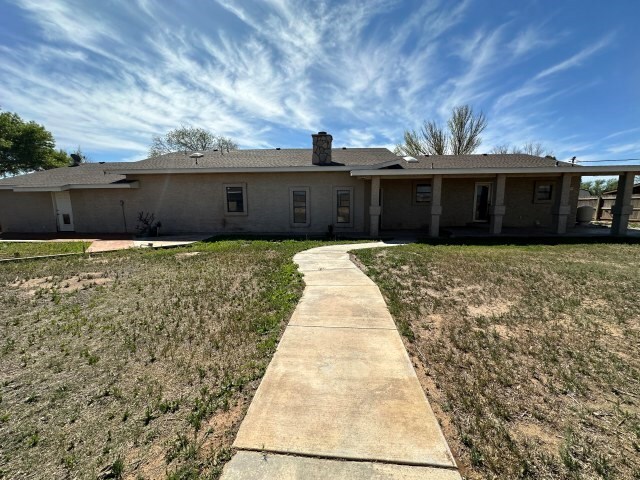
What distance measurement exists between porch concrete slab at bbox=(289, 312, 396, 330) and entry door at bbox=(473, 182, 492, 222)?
12.7m

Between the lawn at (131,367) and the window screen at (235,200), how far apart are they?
7221mm

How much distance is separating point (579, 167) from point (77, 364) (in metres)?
15.0

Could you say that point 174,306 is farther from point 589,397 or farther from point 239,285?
point 589,397

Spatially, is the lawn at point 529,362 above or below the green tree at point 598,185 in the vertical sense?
below

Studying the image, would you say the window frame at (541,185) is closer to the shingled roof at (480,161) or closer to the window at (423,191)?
the shingled roof at (480,161)

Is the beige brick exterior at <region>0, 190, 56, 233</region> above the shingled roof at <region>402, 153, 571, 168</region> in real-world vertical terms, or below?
below

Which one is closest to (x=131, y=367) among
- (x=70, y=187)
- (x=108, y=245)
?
(x=108, y=245)

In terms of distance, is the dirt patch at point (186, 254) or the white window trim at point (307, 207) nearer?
the dirt patch at point (186, 254)

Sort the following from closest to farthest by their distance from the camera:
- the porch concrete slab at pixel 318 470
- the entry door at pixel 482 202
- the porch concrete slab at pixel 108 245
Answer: the porch concrete slab at pixel 318 470
the porch concrete slab at pixel 108 245
the entry door at pixel 482 202

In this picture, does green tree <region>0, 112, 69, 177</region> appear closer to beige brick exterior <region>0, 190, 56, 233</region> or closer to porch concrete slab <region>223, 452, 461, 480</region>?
beige brick exterior <region>0, 190, 56, 233</region>

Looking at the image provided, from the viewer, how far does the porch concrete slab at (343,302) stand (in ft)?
14.6

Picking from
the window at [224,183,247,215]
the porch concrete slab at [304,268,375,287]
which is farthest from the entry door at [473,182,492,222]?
the window at [224,183,247,215]

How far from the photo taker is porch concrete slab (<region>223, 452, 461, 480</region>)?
1.83m

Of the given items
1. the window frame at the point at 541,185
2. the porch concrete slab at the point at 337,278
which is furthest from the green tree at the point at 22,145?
the window frame at the point at 541,185
